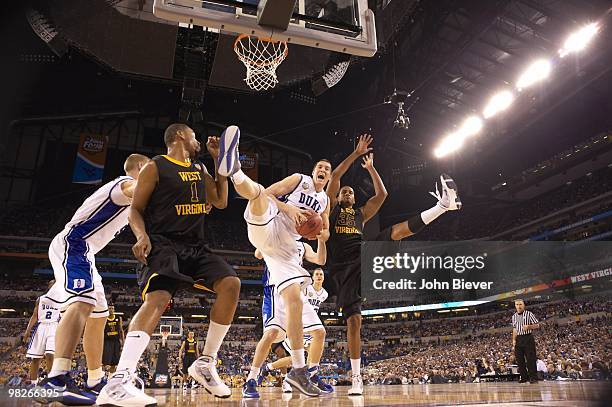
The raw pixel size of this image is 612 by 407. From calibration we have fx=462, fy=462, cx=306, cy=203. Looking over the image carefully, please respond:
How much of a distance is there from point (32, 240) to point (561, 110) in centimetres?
2576

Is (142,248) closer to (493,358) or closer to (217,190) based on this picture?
(217,190)

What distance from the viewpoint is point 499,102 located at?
1582 centimetres

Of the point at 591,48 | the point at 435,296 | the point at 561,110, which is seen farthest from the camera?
the point at 435,296

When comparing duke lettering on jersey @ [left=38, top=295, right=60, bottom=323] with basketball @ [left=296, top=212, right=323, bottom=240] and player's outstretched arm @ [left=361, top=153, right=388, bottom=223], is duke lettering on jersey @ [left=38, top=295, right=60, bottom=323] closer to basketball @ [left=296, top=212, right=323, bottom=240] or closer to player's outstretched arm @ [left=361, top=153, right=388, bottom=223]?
basketball @ [left=296, top=212, right=323, bottom=240]

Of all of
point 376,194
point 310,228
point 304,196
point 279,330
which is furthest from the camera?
point 376,194

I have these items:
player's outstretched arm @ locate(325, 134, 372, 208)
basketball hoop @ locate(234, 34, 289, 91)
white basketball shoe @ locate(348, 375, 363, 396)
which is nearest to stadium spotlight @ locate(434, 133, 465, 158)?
basketball hoop @ locate(234, 34, 289, 91)

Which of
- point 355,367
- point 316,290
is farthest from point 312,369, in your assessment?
point 316,290

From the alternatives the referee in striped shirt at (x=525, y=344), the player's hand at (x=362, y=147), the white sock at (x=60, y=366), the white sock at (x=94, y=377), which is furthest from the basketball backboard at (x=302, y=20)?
the referee in striped shirt at (x=525, y=344)

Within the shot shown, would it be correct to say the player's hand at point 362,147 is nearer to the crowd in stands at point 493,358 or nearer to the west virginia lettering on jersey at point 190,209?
the west virginia lettering on jersey at point 190,209

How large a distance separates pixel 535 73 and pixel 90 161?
14.9m

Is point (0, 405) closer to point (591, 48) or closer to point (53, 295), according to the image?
point (53, 295)

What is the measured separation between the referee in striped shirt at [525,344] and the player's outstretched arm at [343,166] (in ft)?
16.7

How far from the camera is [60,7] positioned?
11328 mm

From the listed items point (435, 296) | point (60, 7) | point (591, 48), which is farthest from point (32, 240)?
point (591, 48)
